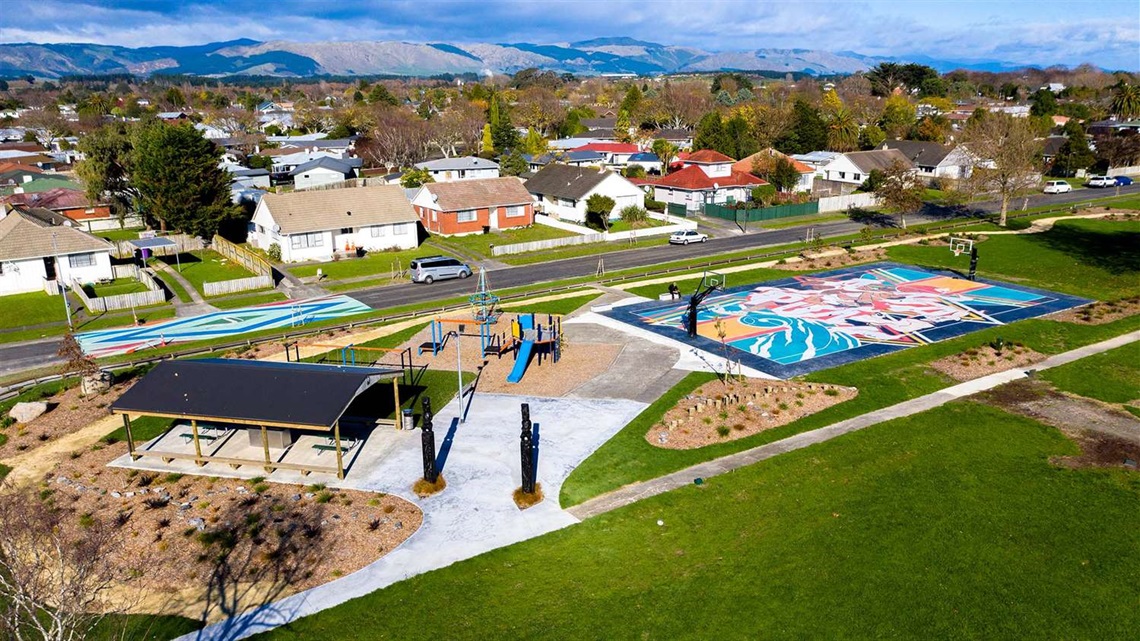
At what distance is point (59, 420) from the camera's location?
3059 cm

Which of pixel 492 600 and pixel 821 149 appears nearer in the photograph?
pixel 492 600

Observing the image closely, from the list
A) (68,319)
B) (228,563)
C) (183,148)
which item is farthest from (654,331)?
(183,148)

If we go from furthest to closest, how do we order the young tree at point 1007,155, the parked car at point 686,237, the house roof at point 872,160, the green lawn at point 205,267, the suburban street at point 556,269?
the house roof at point 872,160 → the young tree at point 1007,155 → the parked car at point 686,237 → the green lawn at point 205,267 → the suburban street at point 556,269

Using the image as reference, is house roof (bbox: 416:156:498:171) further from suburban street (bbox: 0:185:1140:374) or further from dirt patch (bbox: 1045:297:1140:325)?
dirt patch (bbox: 1045:297:1140:325)

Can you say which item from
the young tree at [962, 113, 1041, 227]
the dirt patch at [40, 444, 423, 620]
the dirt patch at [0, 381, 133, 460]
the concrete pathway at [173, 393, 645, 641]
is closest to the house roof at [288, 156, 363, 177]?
the dirt patch at [0, 381, 133, 460]

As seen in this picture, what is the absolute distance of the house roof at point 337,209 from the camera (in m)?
62.1

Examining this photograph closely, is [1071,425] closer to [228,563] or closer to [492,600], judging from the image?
[492,600]

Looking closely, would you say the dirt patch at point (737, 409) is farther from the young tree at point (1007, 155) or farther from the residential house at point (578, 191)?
the young tree at point (1007, 155)

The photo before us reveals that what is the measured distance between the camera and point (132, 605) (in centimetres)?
1895

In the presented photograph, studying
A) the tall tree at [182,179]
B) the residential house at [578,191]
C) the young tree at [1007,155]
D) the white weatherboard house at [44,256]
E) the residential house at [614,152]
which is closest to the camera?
the white weatherboard house at [44,256]

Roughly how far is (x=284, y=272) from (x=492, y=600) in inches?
1800

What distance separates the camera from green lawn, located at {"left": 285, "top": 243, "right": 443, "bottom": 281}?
57906mm

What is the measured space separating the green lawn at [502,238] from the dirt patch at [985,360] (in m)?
40.4

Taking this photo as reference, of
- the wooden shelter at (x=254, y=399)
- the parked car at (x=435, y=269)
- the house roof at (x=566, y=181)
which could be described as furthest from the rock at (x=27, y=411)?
the house roof at (x=566, y=181)
